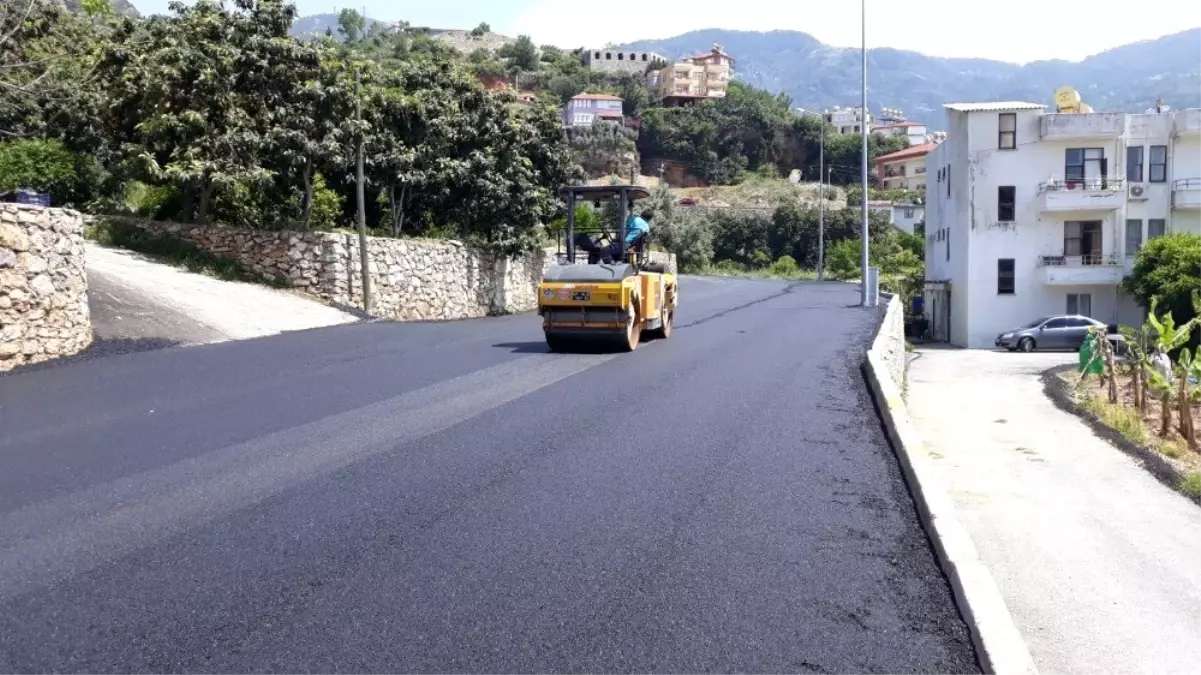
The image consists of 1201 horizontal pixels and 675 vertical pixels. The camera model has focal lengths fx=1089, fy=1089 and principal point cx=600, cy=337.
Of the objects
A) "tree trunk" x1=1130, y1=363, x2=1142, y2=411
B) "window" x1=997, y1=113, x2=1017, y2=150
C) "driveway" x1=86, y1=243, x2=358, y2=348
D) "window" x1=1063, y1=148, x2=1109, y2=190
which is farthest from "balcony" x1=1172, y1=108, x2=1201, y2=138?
"driveway" x1=86, y1=243, x2=358, y2=348

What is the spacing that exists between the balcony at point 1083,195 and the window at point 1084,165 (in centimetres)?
46

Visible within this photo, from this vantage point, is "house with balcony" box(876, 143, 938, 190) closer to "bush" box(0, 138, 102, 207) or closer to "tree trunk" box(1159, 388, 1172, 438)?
"tree trunk" box(1159, 388, 1172, 438)

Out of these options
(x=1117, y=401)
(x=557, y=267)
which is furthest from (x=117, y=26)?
(x=1117, y=401)

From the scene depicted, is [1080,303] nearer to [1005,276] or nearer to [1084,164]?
[1005,276]

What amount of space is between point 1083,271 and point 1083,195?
3334 mm

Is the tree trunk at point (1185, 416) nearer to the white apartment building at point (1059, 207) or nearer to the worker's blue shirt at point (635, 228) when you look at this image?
the worker's blue shirt at point (635, 228)

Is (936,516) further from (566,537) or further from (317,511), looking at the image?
(317,511)

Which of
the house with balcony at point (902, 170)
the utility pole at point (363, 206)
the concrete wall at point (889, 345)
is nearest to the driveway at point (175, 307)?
the utility pole at point (363, 206)

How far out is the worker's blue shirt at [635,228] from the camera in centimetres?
1784

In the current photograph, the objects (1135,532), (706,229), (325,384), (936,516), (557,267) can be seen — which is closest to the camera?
(936,516)

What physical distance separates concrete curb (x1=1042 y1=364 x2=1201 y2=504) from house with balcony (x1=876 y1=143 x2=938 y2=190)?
94301 mm

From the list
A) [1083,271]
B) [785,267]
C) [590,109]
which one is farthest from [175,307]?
[590,109]

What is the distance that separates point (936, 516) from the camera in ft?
23.7

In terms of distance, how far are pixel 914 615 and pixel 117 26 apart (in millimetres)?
26967
